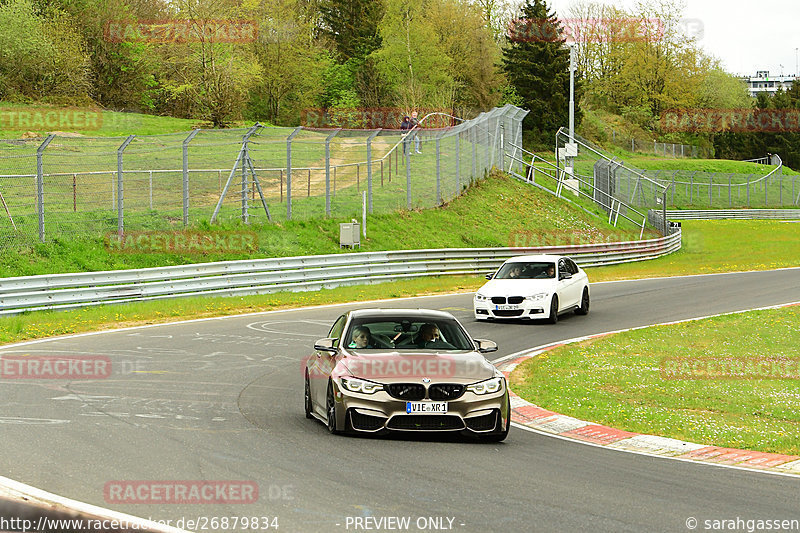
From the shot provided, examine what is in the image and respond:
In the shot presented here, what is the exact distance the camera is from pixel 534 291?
2125 cm

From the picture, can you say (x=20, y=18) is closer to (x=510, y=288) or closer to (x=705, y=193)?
(x=510, y=288)

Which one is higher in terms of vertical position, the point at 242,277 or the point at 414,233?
the point at 242,277

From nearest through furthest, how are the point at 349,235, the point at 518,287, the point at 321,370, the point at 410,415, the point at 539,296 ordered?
1. the point at 410,415
2. the point at 321,370
3. the point at 539,296
4. the point at 518,287
5. the point at 349,235

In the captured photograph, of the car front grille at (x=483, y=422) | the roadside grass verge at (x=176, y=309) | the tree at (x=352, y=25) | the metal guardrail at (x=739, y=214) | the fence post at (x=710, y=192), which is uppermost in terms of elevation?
the tree at (x=352, y=25)

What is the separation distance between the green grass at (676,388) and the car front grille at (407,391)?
268cm

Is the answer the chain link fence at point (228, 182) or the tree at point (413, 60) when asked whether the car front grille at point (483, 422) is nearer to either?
the chain link fence at point (228, 182)

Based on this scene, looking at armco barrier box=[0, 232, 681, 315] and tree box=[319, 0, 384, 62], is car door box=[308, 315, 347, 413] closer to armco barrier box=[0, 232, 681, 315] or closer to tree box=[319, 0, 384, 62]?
armco barrier box=[0, 232, 681, 315]

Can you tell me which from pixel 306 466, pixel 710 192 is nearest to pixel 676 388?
pixel 306 466

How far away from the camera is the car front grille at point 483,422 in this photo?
955cm

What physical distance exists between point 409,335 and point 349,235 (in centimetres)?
2088

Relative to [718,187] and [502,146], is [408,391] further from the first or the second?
[718,187]

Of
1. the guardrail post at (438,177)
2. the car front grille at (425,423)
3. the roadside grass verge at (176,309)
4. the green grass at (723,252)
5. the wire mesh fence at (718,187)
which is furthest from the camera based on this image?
the wire mesh fence at (718,187)

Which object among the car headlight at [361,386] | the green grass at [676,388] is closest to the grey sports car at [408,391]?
the car headlight at [361,386]

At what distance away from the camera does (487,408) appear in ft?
31.4
